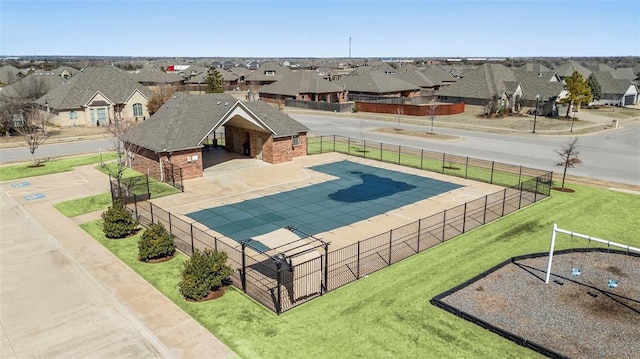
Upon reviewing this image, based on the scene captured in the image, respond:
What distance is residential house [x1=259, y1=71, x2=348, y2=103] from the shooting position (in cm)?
9100

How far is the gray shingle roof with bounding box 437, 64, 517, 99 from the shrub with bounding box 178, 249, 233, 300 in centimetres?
6955

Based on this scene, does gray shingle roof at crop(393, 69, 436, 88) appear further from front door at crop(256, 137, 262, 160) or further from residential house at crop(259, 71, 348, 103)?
front door at crop(256, 137, 262, 160)

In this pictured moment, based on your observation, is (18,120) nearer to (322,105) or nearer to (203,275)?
(322,105)

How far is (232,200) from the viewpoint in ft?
95.4

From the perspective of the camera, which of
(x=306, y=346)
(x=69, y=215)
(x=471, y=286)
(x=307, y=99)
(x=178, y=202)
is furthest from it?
(x=307, y=99)

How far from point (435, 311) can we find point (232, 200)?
655 inches

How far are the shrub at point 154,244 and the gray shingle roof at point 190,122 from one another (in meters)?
13.0

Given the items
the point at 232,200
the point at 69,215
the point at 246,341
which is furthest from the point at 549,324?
the point at 69,215

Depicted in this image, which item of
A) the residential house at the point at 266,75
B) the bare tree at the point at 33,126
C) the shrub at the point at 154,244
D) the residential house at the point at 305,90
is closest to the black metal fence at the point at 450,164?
the shrub at the point at 154,244

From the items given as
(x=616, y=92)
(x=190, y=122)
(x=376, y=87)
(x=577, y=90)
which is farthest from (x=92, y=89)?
(x=616, y=92)

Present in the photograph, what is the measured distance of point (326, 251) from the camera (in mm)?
17094

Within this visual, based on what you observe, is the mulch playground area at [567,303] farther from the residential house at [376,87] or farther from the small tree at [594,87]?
the small tree at [594,87]

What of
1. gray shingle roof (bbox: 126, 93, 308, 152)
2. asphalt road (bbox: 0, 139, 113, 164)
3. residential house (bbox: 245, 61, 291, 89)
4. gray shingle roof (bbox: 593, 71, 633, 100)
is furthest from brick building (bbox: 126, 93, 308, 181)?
residential house (bbox: 245, 61, 291, 89)

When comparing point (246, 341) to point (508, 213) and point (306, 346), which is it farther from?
point (508, 213)
